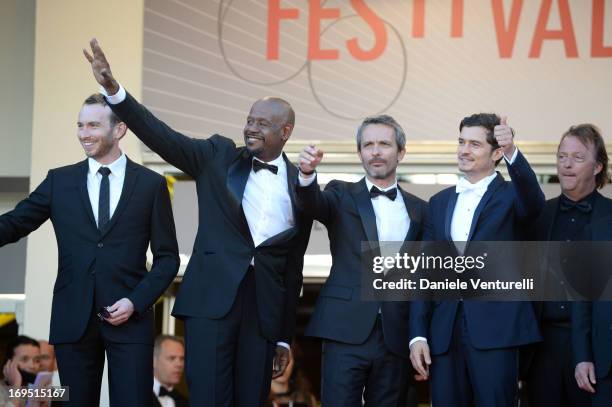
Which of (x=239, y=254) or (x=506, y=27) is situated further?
(x=506, y=27)

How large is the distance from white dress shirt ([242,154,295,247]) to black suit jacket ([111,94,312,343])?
0.12 ft

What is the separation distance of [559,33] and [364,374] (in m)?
3.82

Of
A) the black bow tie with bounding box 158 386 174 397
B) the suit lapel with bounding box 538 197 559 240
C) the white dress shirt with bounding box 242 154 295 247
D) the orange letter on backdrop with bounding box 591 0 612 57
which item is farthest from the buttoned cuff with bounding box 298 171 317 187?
the orange letter on backdrop with bounding box 591 0 612 57

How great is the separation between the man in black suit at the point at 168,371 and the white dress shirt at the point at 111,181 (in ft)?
7.85

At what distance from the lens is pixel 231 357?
17.5 ft

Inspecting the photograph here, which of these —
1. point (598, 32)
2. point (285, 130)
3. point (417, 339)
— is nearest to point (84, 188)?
point (285, 130)

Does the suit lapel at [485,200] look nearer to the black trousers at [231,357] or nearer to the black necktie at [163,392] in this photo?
the black trousers at [231,357]

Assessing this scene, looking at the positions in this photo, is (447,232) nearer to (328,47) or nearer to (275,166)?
(275,166)

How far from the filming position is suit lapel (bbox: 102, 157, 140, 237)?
18.2 feet

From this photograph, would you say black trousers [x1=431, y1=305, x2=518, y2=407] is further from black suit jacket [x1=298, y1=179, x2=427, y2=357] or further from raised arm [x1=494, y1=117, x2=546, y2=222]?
raised arm [x1=494, y1=117, x2=546, y2=222]

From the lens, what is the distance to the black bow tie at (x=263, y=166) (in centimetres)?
555

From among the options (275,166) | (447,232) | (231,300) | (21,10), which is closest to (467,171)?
(447,232)

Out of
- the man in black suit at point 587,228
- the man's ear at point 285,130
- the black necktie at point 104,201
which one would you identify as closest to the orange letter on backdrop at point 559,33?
the man in black suit at point 587,228

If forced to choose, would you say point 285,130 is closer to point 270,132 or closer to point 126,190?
point 270,132
